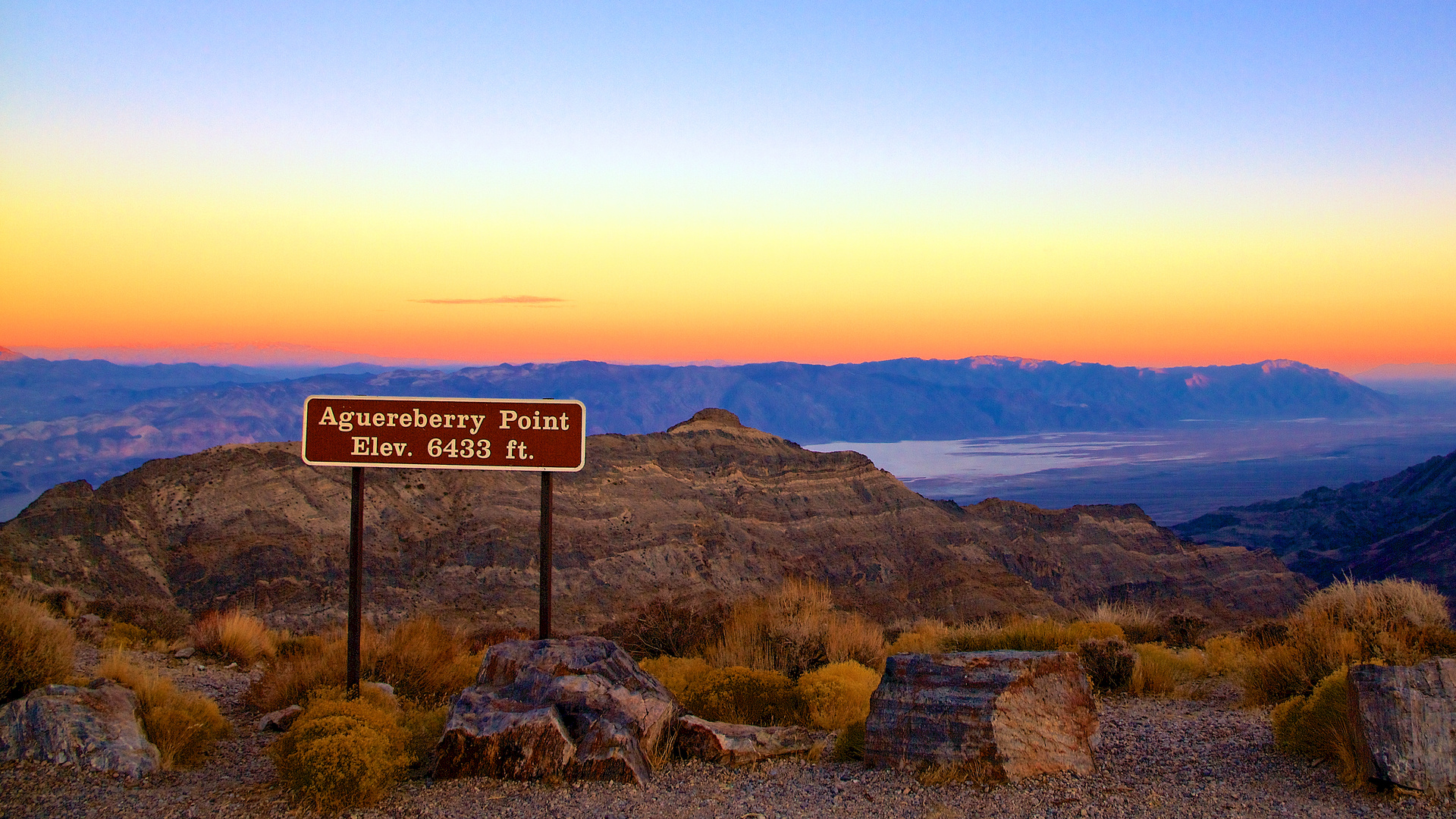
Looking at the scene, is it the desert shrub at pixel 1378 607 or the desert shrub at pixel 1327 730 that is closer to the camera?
the desert shrub at pixel 1327 730

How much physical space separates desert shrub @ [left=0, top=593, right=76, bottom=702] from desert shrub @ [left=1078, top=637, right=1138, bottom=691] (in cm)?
954

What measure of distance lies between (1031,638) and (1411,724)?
5.00 metres

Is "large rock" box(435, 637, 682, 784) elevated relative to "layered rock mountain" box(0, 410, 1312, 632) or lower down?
elevated

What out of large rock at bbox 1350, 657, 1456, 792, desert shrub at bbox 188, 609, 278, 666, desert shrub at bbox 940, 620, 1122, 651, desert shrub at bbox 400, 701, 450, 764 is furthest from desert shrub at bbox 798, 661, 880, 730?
desert shrub at bbox 188, 609, 278, 666

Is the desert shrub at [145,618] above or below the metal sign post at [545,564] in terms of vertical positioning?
below

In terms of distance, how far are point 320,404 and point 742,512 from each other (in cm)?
3602

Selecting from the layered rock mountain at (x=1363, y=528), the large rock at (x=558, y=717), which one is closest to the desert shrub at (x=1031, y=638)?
the large rock at (x=558, y=717)

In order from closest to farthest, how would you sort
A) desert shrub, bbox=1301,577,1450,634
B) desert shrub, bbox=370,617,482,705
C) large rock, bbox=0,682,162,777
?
large rock, bbox=0,682,162,777 → desert shrub, bbox=370,617,482,705 → desert shrub, bbox=1301,577,1450,634

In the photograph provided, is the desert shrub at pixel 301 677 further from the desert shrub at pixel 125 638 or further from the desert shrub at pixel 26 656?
the desert shrub at pixel 125 638

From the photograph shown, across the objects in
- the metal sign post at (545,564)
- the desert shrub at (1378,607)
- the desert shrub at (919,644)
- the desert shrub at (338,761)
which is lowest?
the desert shrub at (919,644)

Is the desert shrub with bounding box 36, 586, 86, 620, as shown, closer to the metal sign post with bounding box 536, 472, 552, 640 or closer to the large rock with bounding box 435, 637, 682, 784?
the metal sign post with bounding box 536, 472, 552, 640

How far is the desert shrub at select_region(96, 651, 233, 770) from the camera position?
7770 millimetres

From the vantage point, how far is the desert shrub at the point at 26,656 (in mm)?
8203

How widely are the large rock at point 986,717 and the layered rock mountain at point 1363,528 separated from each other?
66.7m
